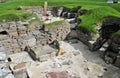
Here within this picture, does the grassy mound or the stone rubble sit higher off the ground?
the grassy mound

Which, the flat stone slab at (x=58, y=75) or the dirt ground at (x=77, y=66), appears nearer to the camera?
the flat stone slab at (x=58, y=75)

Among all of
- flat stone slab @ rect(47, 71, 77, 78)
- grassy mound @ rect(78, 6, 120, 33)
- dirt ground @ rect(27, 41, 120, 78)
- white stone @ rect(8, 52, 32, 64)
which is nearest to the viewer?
flat stone slab @ rect(47, 71, 77, 78)

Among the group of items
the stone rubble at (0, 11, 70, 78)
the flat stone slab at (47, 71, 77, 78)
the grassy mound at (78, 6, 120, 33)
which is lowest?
the flat stone slab at (47, 71, 77, 78)

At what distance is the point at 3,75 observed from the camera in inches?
404

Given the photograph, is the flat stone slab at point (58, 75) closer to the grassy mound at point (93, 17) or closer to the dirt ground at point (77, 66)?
the dirt ground at point (77, 66)

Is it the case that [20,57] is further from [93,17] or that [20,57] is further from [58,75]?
[93,17]

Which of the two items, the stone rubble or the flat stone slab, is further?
the stone rubble

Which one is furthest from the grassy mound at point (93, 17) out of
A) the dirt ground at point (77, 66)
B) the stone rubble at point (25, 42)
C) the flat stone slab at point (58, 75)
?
the flat stone slab at point (58, 75)

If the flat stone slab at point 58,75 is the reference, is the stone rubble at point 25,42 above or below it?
above

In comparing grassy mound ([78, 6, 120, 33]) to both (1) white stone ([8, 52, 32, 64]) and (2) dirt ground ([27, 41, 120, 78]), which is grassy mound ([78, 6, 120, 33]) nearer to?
(2) dirt ground ([27, 41, 120, 78])

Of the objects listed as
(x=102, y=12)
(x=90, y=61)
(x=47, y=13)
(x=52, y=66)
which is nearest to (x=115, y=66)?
(x=90, y=61)

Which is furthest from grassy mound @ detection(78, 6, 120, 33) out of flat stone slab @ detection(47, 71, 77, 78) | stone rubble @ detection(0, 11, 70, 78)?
flat stone slab @ detection(47, 71, 77, 78)

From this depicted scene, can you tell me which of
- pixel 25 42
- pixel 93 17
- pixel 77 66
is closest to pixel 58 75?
pixel 77 66

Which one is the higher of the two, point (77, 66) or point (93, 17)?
point (93, 17)
